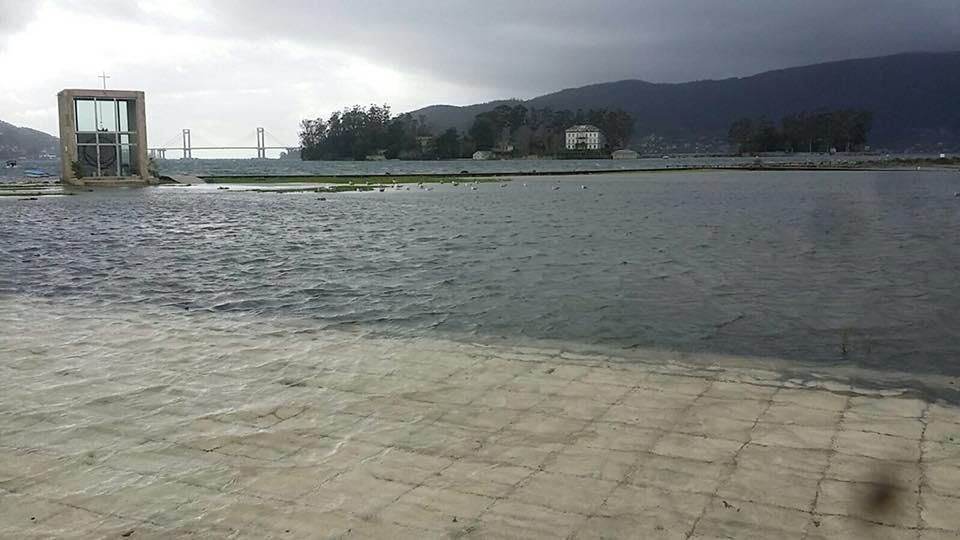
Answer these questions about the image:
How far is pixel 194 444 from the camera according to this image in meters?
6.92

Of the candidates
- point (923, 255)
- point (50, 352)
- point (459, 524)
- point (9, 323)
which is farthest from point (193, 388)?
point (923, 255)

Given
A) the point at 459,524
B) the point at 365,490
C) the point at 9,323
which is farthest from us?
the point at 9,323

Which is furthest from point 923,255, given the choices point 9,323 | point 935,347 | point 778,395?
point 9,323

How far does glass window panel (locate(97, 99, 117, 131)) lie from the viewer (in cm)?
6097

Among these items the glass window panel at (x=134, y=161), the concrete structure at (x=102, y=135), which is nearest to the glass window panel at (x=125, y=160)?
the concrete structure at (x=102, y=135)

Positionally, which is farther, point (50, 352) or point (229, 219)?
point (229, 219)

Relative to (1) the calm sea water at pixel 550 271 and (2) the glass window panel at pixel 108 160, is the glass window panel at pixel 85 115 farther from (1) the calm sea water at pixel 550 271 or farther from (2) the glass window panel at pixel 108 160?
(1) the calm sea water at pixel 550 271

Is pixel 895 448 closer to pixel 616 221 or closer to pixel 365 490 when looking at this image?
pixel 365 490

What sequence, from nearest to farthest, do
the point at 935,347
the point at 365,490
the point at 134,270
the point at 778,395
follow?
the point at 365,490 < the point at 778,395 < the point at 935,347 < the point at 134,270

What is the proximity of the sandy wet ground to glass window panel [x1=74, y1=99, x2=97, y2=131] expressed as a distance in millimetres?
56126

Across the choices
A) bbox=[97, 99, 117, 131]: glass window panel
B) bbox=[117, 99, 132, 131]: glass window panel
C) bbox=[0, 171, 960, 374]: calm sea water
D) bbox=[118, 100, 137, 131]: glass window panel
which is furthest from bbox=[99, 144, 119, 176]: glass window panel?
bbox=[0, 171, 960, 374]: calm sea water

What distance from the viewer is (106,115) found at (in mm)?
61344

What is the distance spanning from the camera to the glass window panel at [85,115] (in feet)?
196

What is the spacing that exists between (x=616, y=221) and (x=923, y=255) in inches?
544
